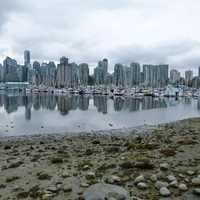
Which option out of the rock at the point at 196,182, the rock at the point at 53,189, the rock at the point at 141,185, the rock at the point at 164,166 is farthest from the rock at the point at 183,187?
the rock at the point at 53,189

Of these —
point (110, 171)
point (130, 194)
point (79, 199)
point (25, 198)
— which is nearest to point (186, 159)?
point (110, 171)

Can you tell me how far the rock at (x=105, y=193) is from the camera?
9.10 m

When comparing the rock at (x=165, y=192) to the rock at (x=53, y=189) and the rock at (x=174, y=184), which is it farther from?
the rock at (x=53, y=189)

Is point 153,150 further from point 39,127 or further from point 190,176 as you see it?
point 39,127

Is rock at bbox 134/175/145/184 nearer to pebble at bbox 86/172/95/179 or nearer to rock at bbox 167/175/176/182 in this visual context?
rock at bbox 167/175/176/182

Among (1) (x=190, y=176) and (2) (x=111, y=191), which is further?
(1) (x=190, y=176)

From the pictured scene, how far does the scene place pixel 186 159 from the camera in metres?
13.9

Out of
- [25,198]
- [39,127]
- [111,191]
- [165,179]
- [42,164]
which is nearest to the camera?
[111,191]

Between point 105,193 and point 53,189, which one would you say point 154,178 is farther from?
point 53,189

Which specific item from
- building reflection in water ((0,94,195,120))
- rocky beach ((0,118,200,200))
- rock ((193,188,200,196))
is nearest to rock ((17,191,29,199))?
rocky beach ((0,118,200,200))

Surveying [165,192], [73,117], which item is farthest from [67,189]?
[73,117]

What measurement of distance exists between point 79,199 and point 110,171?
3011mm

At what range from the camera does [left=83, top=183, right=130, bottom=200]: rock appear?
9102mm

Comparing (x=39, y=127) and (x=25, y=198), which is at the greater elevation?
(x=25, y=198)
